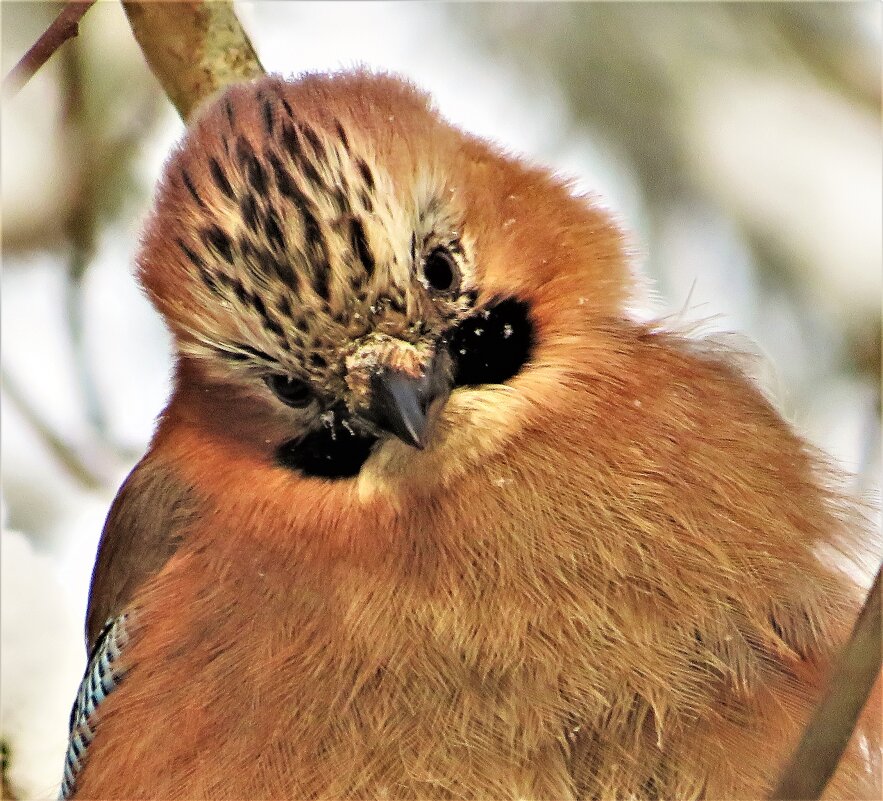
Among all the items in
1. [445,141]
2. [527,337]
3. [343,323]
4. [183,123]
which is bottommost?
[527,337]

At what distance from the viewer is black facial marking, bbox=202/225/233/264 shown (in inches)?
79.4

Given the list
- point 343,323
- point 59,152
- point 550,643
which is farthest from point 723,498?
point 59,152

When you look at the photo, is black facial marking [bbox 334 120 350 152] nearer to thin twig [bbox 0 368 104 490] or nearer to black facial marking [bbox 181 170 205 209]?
black facial marking [bbox 181 170 205 209]

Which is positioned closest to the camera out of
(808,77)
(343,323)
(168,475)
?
(343,323)

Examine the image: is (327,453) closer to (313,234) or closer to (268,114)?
(313,234)

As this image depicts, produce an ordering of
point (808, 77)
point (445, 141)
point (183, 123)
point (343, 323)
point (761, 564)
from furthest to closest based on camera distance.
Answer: point (808, 77), point (183, 123), point (445, 141), point (761, 564), point (343, 323)

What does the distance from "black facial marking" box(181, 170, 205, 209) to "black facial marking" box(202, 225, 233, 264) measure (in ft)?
0.19

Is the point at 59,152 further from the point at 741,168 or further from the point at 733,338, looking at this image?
the point at 741,168

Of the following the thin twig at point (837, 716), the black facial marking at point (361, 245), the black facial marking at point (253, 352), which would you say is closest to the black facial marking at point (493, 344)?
the black facial marking at point (361, 245)

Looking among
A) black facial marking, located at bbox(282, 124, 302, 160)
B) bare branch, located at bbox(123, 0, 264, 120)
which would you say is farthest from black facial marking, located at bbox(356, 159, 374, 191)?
bare branch, located at bbox(123, 0, 264, 120)

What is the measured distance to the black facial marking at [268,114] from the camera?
2.10 m

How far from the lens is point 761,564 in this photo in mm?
2137

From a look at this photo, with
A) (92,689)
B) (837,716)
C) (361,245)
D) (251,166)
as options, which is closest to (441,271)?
(361,245)

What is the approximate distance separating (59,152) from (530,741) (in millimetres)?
2367
